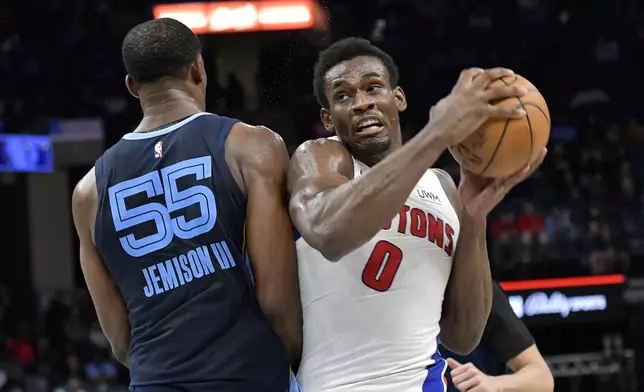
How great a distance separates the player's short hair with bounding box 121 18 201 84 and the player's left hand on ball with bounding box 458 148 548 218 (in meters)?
0.90

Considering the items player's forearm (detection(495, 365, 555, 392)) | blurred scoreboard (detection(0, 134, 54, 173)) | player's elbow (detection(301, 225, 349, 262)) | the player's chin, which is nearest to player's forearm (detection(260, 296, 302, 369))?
player's elbow (detection(301, 225, 349, 262))

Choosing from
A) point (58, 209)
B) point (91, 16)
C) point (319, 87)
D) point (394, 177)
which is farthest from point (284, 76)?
point (394, 177)

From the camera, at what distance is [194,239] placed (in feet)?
8.73

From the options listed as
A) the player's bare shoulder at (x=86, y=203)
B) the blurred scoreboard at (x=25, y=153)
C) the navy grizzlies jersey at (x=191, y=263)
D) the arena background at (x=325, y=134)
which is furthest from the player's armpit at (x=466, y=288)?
the blurred scoreboard at (x=25, y=153)

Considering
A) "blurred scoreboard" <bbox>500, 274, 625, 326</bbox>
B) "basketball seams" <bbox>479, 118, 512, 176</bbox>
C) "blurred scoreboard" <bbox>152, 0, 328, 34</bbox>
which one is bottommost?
"blurred scoreboard" <bbox>500, 274, 625, 326</bbox>

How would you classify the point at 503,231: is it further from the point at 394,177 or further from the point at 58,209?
the point at 394,177

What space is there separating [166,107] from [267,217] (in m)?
0.48

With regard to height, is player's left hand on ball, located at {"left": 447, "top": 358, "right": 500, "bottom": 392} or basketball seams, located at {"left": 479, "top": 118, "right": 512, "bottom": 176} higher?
basketball seams, located at {"left": 479, "top": 118, "right": 512, "bottom": 176}

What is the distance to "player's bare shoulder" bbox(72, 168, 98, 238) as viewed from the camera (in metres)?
2.85

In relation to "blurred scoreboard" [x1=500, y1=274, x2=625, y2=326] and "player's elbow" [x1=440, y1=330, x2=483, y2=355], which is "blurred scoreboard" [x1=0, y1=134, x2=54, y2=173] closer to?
"blurred scoreboard" [x1=500, y1=274, x2=625, y2=326]

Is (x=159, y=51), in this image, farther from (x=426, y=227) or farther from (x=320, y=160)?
(x=426, y=227)

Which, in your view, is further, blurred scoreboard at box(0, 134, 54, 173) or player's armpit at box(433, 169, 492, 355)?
blurred scoreboard at box(0, 134, 54, 173)

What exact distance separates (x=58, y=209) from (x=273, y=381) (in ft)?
47.0

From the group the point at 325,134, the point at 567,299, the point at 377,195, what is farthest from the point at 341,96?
the point at 325,134
